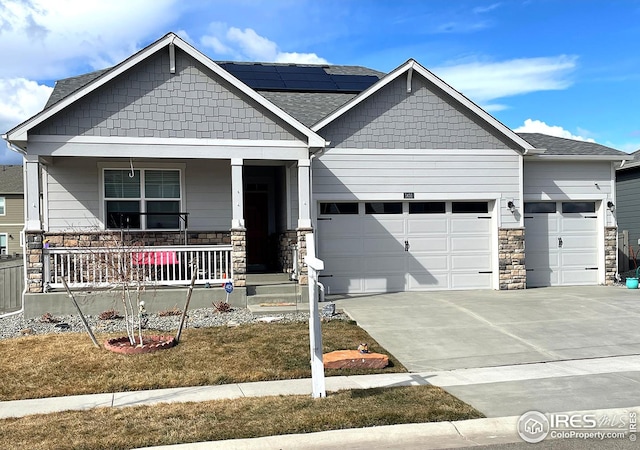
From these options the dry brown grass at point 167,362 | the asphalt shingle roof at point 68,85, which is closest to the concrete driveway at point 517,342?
the dry brown grass at point 167,362

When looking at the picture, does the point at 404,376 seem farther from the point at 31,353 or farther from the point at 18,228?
the point at 18,228

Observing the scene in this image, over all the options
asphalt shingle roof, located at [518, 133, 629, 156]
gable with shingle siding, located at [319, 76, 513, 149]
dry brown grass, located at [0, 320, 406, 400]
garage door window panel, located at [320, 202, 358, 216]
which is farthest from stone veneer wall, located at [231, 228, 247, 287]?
asphalt shingle roof, located at [518, 133, 629, 156]

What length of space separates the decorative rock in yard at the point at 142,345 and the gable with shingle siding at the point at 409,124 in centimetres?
716

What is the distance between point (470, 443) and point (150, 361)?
4747 millimetres

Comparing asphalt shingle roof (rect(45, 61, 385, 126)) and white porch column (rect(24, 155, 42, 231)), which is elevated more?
asphalt shingle roof (rect(45, 61, 385, 126))

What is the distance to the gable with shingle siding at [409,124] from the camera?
48.1 ft

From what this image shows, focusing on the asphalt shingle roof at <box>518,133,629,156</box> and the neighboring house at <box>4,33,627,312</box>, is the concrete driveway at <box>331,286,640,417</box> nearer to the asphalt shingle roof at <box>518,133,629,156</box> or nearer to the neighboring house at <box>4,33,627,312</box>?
the neighboring house at <box>4,33,627,312</box>

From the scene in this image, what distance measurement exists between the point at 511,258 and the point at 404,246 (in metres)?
2.88

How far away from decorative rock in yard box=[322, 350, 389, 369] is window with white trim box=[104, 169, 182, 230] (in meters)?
7.21

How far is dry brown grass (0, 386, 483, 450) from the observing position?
5.34 m

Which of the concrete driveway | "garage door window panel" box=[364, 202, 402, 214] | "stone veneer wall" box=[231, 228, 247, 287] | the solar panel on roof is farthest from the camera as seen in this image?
the solar panel on roof

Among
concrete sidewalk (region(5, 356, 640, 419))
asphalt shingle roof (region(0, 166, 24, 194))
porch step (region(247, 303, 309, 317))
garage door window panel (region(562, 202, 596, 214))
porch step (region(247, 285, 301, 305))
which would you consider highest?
asphalt shingle roof (region(0, 166, 24, 194))

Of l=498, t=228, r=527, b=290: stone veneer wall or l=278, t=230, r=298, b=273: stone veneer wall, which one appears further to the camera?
l=498, t=228, r=527, b=290: stone veneer wall

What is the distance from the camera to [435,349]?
910 centimetres
